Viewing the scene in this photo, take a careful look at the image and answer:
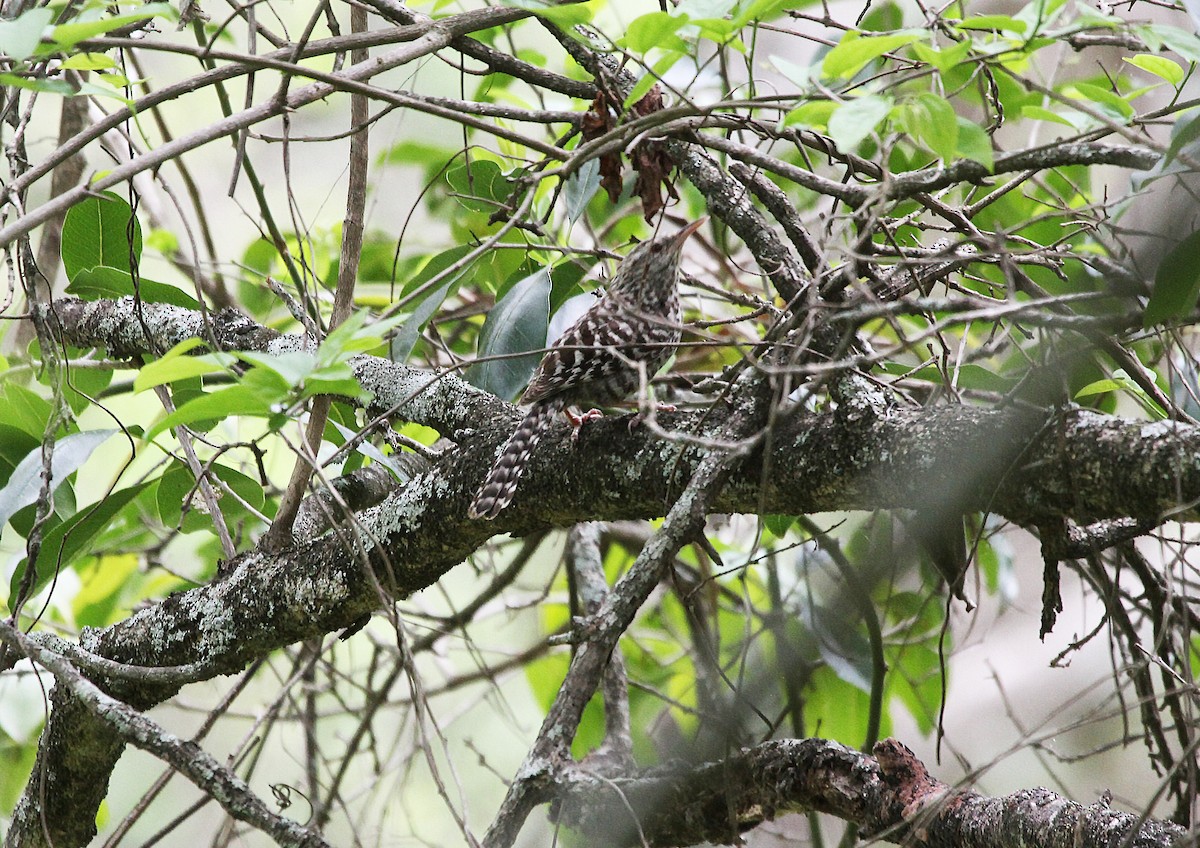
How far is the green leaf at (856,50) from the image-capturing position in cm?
154

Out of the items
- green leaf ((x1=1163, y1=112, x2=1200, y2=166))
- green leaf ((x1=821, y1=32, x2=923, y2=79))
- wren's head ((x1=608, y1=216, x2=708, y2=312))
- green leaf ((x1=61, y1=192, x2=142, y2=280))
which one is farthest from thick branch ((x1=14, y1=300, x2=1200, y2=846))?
wren's head ((x1=608, y1=216, x2=708, y2=312))

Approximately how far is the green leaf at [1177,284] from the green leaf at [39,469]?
2.24m

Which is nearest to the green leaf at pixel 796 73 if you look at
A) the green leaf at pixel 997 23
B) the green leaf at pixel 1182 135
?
the green leaf at pixel 997 23

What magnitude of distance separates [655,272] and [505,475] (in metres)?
1.57

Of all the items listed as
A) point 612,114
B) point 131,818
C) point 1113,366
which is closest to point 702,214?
point 612,114

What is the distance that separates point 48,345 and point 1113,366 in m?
2.59

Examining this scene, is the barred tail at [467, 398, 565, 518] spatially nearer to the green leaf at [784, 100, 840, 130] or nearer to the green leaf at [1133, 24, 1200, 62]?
the green leaf at [784, 100, 840, 130]

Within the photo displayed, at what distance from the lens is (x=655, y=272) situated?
365cm

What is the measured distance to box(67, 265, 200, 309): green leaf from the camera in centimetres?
280

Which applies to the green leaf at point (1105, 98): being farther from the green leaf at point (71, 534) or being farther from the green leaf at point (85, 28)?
the green leaf at point (71, 534)

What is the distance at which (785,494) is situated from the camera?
198cm

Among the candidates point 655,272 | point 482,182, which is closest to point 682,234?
point 655,272

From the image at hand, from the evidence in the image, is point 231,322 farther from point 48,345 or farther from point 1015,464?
point 1015,464

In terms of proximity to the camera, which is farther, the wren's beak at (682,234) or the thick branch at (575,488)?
the wren's beak at (682,234)
